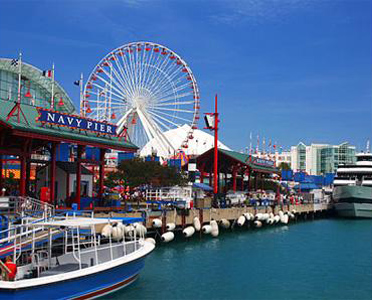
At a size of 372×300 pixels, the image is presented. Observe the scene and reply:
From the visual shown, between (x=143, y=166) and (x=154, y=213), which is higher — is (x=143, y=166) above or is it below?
above

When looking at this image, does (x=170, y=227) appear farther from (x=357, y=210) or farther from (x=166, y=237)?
(x=357, y=210)

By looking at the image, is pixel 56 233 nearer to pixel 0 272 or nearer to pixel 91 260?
pixel 91 260

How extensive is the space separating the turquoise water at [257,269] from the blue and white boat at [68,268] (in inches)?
41.9

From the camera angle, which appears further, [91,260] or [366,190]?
[366,190]

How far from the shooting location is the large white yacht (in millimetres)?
69062

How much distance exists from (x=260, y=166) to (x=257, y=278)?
46228 millimetres

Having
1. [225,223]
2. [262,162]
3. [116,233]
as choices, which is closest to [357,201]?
[262,162]

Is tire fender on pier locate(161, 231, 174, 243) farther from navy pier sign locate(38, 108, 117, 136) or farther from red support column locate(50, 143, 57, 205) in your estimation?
navy pier sign locate(38, 108, 117, 136)

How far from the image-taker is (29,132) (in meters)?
31.0

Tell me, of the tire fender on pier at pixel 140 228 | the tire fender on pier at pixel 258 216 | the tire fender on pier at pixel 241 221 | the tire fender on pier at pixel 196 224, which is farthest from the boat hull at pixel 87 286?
the tire fender on pier at pixel 258 216

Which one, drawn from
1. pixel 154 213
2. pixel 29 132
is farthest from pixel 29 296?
pixel 154 213

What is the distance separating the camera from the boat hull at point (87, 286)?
1752cm

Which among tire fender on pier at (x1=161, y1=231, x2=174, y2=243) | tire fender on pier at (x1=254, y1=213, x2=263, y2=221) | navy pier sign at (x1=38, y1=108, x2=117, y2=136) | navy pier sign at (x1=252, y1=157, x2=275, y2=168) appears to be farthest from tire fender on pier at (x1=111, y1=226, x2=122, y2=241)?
navy pier sign at (x1=252, y1=157, x2=275, y2=168)

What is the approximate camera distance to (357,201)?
6931cm
